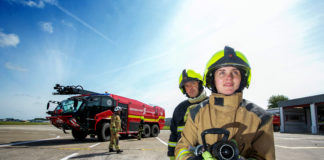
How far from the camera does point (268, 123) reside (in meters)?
1.25

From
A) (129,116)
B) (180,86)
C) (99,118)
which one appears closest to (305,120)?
(129,116)

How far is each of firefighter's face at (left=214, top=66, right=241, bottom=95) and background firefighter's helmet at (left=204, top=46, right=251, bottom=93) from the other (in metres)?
0.05

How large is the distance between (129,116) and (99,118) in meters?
2.83

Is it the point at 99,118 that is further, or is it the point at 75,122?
the point at 99,118

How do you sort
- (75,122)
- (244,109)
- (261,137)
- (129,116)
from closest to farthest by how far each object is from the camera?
(261,137) → (244,109) → (75,122) → (129,116)

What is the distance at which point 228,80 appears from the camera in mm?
1520

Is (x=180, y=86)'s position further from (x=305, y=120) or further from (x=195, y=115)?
(x=305, y=120)

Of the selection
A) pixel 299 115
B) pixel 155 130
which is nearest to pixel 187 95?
pixel 155 130

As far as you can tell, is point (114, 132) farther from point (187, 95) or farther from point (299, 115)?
point (299, 115)

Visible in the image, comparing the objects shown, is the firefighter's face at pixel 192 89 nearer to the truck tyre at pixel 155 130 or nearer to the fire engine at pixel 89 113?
the fire engine at pixel 89 113

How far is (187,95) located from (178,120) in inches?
21.0

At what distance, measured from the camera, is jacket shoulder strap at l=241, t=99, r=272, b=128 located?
1260 millimetres

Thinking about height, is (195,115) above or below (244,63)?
below

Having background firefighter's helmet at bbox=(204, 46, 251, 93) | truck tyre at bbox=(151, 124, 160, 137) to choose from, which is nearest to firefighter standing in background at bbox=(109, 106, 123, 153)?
background firefighter's helmet at bbox=(204, 46, 251, 93)
